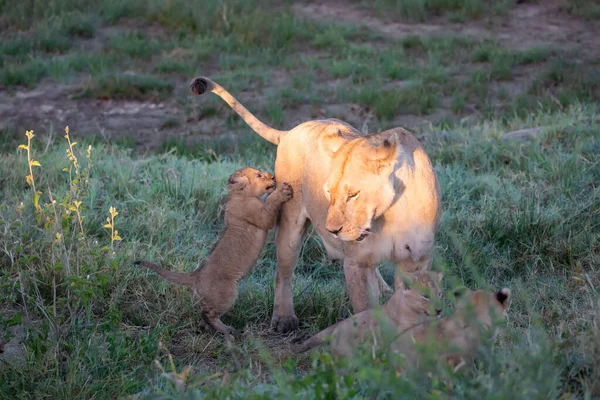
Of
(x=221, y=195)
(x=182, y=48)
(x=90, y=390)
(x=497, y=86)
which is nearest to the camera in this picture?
(x=90, y=390)

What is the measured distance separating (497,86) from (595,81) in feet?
4.03

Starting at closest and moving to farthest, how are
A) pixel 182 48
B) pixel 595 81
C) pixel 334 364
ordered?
pixel 334 364 < pixel 595 81 < pixel 182 48

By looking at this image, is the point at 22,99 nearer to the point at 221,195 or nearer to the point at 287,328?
the point at 221,195

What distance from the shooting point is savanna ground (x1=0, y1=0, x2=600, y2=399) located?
4309 mm

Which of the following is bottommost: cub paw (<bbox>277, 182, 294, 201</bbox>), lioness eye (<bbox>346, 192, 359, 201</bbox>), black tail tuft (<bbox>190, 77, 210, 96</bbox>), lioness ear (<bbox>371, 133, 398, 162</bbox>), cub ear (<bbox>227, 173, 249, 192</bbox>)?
cub ear (<bbox>227, 173, 249, 192</bbox>)

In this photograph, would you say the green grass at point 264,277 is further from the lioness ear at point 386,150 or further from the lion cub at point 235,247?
the lioness ear at point 386,150

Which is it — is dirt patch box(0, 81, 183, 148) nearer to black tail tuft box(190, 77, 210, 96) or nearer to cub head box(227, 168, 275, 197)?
black tail tuft box(190, 77, 210, 96)

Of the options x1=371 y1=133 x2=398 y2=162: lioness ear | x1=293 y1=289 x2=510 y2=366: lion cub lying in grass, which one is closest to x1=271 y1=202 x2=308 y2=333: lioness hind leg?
x1=293 y1=289 x2=510 y2=366: lion cub lying in grass

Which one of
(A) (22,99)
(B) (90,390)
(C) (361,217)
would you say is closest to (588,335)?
(C) (361,217)

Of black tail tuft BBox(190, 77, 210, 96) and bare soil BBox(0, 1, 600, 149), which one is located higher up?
black tail tuft BBox(190, 77, 210, 96)

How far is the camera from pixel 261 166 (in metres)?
7.94

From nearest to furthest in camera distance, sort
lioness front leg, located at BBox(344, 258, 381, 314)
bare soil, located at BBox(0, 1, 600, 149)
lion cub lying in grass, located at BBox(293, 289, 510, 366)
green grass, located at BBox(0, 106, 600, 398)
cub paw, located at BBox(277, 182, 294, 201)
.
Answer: green grass, located at BBox(0, 106, 600, 398)
lion cub lying in grass, located at BBox(293, 289, 510, 366)
lioness front leg, located at BBox(344, 258, 381, 314)
cub paw, located at BBox(277, 182, 294, 201)
bare soil, located at BBox(0, 1, 600, 149)

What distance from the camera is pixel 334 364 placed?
11.0ft

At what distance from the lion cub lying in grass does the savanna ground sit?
161 mm
